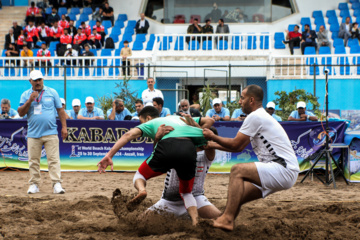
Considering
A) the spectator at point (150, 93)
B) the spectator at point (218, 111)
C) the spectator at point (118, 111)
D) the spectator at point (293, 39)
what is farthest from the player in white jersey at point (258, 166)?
the spectator at point (293, 39)

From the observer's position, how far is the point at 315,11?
81.3ft

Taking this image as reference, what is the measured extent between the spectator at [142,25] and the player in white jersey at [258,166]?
19207mm

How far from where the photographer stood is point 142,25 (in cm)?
2395

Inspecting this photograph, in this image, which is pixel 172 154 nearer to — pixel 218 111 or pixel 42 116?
pixel 42 116

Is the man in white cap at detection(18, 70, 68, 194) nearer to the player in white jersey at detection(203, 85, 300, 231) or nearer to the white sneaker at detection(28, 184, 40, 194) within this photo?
the white sneaker at detection(28, 184, 40, 194)

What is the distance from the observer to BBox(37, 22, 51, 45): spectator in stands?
922 inches

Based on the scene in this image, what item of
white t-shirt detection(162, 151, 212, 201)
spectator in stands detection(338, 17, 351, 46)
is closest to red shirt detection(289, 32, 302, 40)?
spectator in stands detection(338, 17, 351, 46)

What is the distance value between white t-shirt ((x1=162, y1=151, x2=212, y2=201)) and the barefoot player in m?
0.27

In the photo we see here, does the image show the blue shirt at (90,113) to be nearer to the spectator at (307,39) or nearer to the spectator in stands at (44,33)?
the spectator at (307,39)

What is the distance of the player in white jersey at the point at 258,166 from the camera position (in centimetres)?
492

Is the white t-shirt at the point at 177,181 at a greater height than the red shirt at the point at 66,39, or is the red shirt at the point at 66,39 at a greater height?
the red shirt at the point at 66,39

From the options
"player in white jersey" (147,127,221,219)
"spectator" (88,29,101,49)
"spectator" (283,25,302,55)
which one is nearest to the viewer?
"player in white jersey" (147,127,221,219)

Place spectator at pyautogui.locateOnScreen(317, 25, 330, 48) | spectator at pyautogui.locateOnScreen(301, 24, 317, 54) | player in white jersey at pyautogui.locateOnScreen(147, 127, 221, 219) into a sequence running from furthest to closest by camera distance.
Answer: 1. spectator at pyautogui.locateOnScreen(317, 25, 330, 48)
2. spectator at pyautogui.locateOnScreen(301, 24, 317, 54)
3. player in white jersey at pyautogui.locateOnScreen(147, 127, 221, 219)

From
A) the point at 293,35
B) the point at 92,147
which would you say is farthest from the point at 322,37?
the point at 92,147
